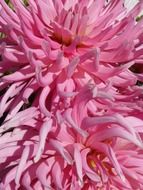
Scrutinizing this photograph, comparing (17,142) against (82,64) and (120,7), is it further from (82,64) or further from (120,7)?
(120,7)

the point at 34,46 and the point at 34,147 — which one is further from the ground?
the point at 34,46

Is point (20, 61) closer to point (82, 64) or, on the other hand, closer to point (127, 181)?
point (82, 64)

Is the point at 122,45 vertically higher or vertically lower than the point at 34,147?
higher

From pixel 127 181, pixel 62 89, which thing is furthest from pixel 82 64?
pixel 127 181

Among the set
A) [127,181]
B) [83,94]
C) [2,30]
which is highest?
[2,30]

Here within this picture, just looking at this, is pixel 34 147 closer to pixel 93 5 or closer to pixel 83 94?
pixel 83 94

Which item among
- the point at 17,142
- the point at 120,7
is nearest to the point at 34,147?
the point at 17,142
